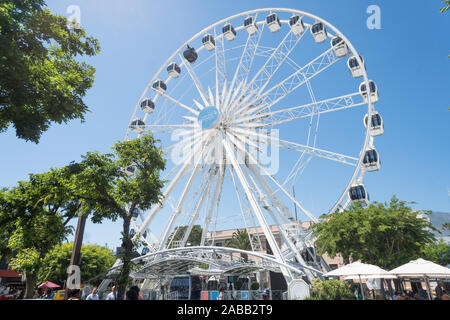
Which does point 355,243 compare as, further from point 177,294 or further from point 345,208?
point 177,294

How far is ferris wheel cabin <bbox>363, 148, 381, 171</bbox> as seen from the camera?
19312 mm

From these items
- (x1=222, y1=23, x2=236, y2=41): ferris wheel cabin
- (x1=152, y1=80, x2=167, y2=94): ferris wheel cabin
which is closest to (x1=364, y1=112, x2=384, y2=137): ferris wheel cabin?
(x1=222, y1=23, x2=236, y2=41): ferris wheel cabin

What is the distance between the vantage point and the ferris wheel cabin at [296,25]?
77.2 ft

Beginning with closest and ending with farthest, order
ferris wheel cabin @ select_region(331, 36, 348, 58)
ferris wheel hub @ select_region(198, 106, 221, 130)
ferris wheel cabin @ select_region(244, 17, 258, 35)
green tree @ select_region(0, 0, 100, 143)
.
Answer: green tree @ select_region(0, 0, 100, 143) < ferris wheel cabin @ select_region(331, 36, 348, 58) < ferris wheel hub @ select_region(198, 106, 221, 130) < ferris wheel cabin @ select_region(244, 17, 258, 35)

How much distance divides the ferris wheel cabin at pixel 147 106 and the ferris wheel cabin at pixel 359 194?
20.5 metres

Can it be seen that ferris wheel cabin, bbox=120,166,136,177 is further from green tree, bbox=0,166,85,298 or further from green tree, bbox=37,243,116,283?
green tree, bbox=37,243,116,283

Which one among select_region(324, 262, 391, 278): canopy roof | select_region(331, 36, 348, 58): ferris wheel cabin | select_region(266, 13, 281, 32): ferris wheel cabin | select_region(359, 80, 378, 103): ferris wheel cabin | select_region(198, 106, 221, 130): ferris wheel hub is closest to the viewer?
select_region(324, 262, 391, 278): canopy roof

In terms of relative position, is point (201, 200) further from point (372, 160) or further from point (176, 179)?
point (372, 160)

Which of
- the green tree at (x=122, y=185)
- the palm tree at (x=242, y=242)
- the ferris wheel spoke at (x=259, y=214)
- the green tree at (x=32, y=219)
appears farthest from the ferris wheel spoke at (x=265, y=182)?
the palm tree at (x=242, y=242)

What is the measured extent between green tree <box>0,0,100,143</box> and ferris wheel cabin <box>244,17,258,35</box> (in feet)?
60.2

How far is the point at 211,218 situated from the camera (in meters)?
25.2

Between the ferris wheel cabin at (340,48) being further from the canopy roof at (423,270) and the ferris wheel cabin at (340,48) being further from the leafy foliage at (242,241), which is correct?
the leafy foliage at (242,241)

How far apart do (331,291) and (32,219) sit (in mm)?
16068
